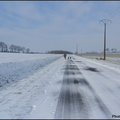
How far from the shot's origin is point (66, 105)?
11.6ft

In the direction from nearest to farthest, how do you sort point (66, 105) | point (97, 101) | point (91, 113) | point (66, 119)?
point (66, 119) < point (91, 113) < point (66, 105) < point (97, 101)

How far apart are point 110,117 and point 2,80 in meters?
6.30

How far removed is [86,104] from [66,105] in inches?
29.9

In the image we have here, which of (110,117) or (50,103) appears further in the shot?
(50,103)

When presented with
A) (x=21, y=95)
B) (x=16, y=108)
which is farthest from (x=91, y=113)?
(x=21, y=95)

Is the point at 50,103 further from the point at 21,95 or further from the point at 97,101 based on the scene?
the point at 97,101

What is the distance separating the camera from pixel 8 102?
3.73 m

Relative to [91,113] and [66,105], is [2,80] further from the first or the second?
[91,113]

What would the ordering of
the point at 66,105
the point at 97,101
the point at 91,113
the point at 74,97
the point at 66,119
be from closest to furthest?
1. the point at 66,119
2. the point at 91,113
3. the point at 66,105
4. the point at 97,101
5. the point at 74,97

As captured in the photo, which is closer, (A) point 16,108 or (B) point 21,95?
(A) point 16,108

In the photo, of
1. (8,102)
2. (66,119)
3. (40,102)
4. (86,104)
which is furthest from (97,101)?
(8,102)

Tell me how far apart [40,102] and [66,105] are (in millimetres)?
1020

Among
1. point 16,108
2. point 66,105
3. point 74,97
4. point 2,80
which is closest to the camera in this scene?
point 16,108

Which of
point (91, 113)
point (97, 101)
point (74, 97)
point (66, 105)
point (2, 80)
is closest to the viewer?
point (91, 113)
